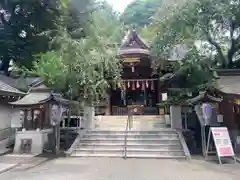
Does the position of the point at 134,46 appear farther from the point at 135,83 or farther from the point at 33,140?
the point at 33,140

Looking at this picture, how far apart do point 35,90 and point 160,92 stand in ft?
31.3

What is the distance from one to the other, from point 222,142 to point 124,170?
14.0ft

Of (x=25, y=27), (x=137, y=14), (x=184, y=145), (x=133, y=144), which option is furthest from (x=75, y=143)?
(x=137, y=14)

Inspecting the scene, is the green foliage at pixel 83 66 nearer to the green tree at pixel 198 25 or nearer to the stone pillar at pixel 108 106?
the green tree at pixel 198 25

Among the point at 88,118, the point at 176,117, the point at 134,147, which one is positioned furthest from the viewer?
the point at 88,118

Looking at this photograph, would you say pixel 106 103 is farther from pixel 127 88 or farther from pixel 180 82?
pixel 180 82

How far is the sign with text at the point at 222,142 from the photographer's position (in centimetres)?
1105

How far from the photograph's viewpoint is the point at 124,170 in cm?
964

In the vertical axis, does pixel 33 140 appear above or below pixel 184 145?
above

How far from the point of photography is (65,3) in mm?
8031

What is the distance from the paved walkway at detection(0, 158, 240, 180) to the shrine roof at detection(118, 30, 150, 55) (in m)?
11.5

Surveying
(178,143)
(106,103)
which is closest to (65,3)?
(178,143)

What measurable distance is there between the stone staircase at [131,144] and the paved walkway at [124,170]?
3.43 feet

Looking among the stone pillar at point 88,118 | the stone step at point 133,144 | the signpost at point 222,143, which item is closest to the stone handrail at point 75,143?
the stone step at point 133,144
